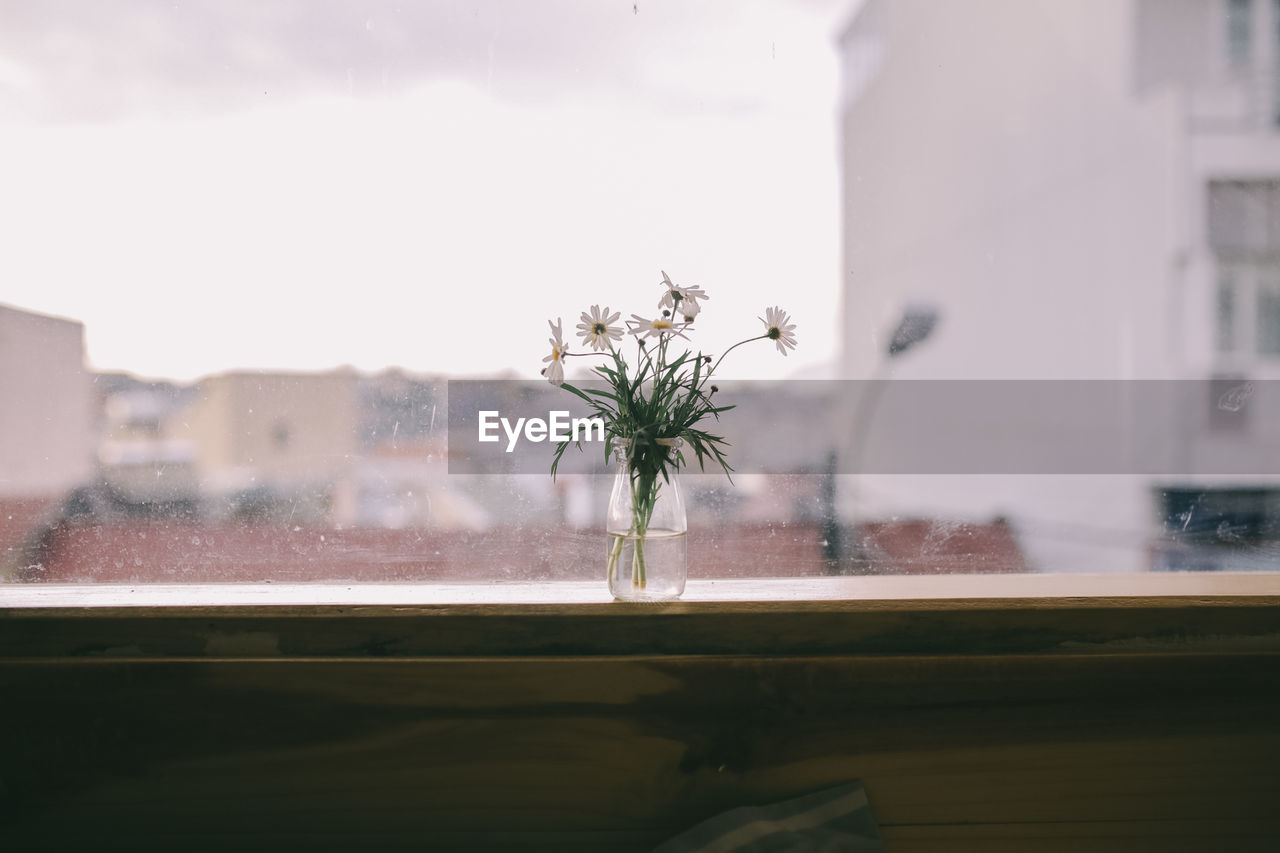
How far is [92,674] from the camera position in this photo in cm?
77

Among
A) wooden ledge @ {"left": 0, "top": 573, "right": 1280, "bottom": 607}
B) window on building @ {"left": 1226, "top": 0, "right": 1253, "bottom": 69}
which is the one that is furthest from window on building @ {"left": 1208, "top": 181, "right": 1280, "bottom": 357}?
wooden ledge @ {"left": 0, "top": 573, "right": 1280, "bottom": 607}

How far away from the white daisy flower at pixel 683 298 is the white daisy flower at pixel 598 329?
6 cm

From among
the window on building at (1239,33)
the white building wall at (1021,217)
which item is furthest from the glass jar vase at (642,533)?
the window on building at (1239,33)

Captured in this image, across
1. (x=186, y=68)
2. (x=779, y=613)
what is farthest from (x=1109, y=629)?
(x=186, y=68)

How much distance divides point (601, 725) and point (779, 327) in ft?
1.69

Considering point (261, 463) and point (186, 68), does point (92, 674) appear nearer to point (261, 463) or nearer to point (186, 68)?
point (261, 463)

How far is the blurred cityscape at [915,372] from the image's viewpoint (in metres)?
0.96

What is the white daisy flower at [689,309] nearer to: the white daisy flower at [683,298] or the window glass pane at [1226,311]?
the white daisy flower at [683,298]

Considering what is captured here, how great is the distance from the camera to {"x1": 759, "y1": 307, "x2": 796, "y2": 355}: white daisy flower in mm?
868

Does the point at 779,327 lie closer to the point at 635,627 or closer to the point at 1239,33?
the point at 635,627

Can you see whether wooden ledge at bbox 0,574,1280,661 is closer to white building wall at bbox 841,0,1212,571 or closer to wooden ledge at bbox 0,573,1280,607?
wooden ledge at bbox 0,573,1280,607

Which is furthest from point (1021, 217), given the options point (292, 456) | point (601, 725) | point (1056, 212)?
point (292, 456)

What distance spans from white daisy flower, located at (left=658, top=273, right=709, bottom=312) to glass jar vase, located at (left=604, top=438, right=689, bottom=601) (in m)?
0.17

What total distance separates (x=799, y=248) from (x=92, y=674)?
3.29 ft
